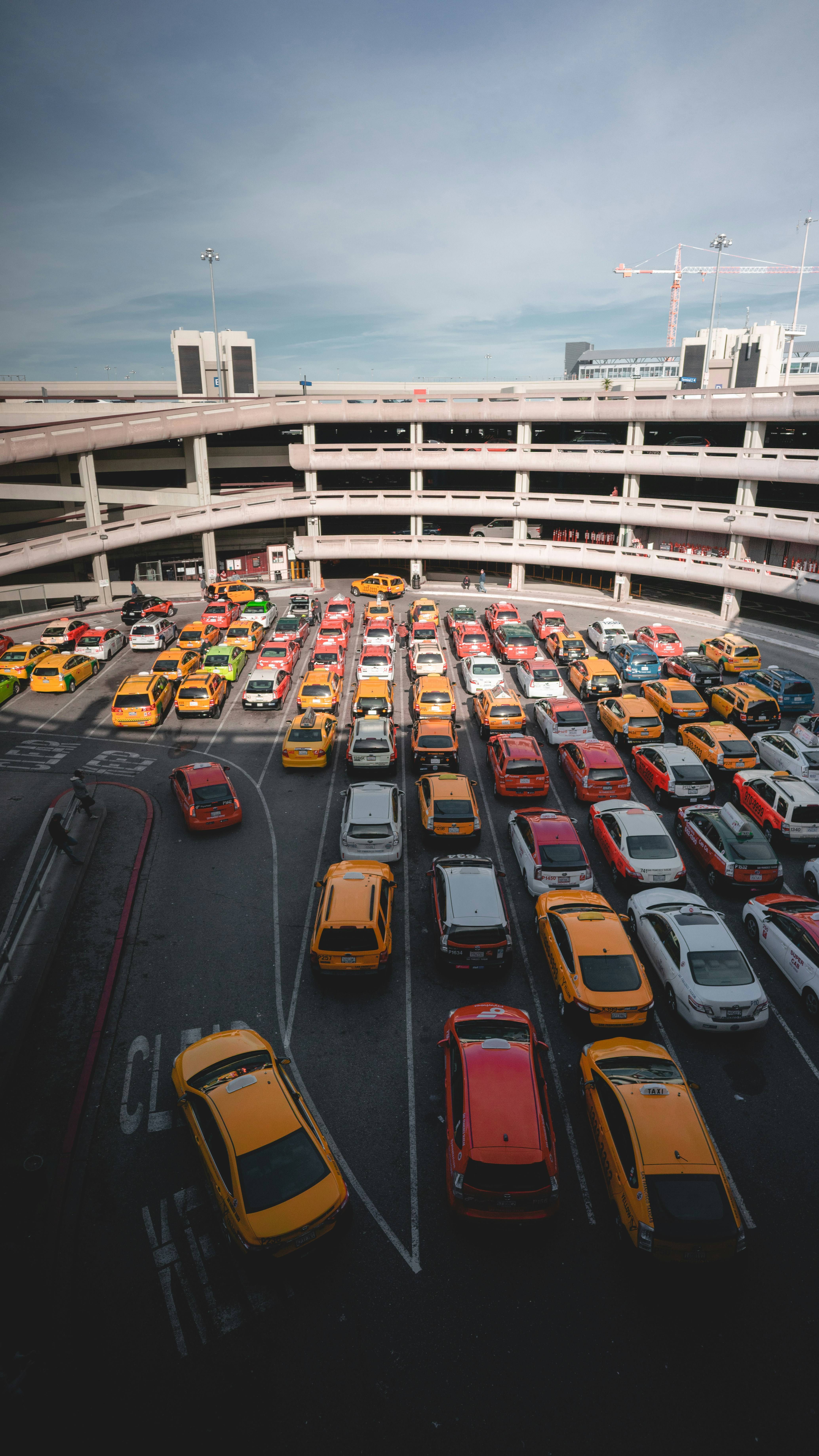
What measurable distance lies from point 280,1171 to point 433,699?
18.7 metres

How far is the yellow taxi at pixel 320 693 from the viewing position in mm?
27797

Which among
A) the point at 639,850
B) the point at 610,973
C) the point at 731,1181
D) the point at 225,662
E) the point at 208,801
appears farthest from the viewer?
the point at 225,662

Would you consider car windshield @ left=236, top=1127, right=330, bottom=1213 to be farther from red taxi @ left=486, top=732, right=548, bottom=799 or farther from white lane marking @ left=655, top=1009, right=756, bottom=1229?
red taxi @ left=486, top=732, right=548, bottom=799

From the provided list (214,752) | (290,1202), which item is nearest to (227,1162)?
(290,1202)

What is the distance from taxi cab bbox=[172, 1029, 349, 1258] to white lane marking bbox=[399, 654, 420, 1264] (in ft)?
3.46

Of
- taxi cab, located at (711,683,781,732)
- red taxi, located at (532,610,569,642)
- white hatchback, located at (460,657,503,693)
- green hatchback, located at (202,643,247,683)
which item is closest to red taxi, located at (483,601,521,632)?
red taxi, located at (532,610,569,642)

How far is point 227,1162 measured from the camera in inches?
→ 363

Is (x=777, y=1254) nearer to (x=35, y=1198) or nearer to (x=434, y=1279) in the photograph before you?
(x=434, y=1279)

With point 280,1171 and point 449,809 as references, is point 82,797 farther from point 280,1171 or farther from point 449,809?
point 280,1171

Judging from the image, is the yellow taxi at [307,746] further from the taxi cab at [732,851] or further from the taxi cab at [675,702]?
the taxi cab at [675,702]

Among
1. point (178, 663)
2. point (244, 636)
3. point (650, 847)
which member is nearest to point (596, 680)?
point (650, 847)

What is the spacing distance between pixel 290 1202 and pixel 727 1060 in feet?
25.0

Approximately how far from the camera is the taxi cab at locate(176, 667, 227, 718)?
28344 mm

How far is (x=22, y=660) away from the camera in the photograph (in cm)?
3250
